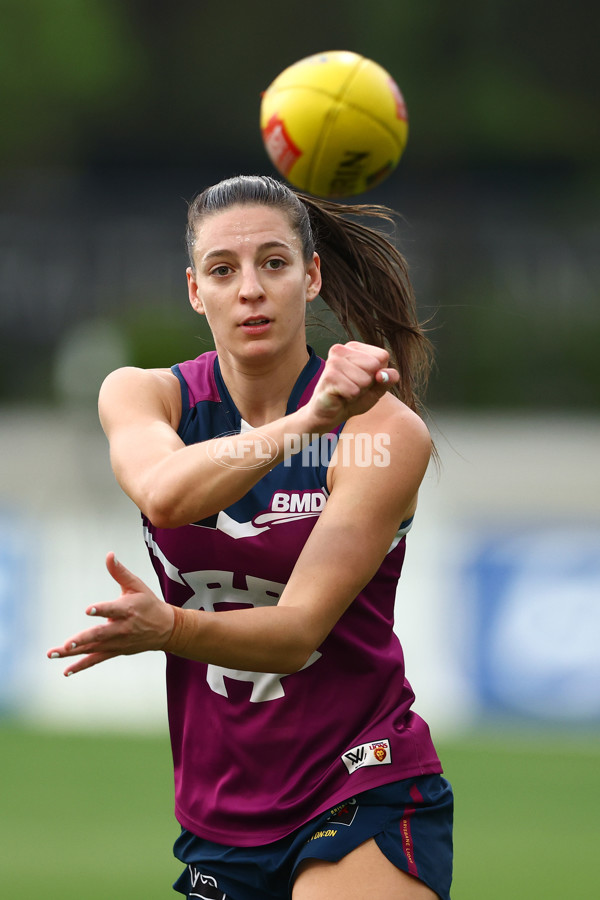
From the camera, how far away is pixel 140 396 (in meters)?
3.70

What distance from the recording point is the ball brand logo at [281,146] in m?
4.54

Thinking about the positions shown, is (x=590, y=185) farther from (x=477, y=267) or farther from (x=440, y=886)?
(x=440, y=886)

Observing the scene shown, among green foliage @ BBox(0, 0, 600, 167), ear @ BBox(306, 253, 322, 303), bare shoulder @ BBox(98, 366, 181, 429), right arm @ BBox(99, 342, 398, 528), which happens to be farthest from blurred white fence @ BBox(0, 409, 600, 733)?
green foliage @ BBox(0, 0, 600, 167)

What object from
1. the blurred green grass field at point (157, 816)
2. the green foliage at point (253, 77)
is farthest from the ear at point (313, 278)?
the green foliage at point (253, 77)

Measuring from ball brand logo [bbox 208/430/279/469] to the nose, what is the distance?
1.41ft

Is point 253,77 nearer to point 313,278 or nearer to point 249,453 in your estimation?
point 313,278

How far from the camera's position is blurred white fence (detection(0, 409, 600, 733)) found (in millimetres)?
9898

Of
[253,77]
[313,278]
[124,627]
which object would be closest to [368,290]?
[313,278]

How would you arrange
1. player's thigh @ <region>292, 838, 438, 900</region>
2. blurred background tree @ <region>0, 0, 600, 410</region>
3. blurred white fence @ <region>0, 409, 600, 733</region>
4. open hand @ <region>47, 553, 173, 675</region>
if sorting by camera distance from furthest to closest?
blurred background tree @ <region>0, 0, 600, 410</region> < blurred white fence @ <region>0, 409, 600, 733</region> < player's thigh @ <region>292, 838, 438, 900</region> < open hand @ <region>47, 553, 173, 675</region>

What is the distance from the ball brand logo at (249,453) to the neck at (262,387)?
525mm

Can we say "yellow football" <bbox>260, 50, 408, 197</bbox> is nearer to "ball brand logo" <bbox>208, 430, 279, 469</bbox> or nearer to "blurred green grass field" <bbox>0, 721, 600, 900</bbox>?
"ball brand logo" <bbox>208, 430, 279, 469</bbox>

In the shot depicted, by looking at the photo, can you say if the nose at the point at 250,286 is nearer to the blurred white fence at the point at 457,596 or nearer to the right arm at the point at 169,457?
the right arm at the point at 169,457

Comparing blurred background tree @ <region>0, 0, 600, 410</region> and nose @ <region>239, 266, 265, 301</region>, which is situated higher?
blurred background tree @ <region>0, 0, 600, 410</region>

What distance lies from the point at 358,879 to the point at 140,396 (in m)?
1.33
